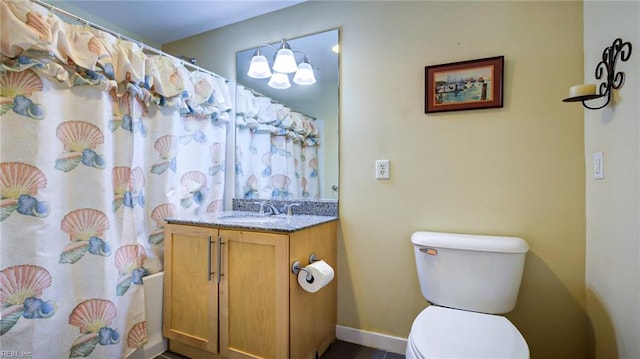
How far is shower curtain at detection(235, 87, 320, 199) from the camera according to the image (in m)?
2.07

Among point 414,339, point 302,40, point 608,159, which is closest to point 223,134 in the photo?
point 302,40

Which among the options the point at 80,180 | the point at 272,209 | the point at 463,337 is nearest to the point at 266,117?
the point at 272,209

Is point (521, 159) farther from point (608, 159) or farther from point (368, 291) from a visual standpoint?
point (368, 291)

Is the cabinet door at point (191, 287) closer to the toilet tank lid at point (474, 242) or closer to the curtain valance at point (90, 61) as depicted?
the curtain valance at point (90, 61)

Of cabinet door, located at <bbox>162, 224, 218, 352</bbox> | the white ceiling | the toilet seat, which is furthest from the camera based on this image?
A: the white ceiling

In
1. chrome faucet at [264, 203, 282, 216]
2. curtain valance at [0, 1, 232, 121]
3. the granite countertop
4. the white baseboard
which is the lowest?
the white baseboard

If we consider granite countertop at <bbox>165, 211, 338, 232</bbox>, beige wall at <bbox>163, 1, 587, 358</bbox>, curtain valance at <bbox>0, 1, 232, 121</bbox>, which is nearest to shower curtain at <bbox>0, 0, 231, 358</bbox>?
curtain valance at <bbox>0, 1, 232, 121</bbox>

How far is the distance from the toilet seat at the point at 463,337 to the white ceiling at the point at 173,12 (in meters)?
2.00

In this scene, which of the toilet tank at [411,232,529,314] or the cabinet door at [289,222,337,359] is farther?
the cabinet door at [289,222,337,359]

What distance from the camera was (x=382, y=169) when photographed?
175cm

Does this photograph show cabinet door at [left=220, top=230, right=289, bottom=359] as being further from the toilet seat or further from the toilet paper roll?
the toilet seat

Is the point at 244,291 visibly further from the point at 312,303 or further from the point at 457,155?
the point at 457,155

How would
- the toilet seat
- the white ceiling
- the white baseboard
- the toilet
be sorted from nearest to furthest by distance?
the toilet seat, the toilet, the white baseboard, the white ceiling

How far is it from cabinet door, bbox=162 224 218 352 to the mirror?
0.63m
